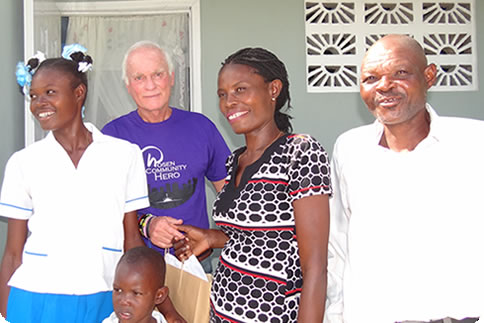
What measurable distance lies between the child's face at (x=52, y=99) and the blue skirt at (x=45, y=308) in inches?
27.1

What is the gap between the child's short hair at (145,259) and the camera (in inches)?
77.3

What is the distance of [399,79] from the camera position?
66.4 inches

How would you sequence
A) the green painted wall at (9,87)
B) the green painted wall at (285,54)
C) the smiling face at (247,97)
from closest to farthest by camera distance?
1. the smiling face at (247,97)
2. the green painted wall at (9,87)
3. the green painted wall at (285,54)

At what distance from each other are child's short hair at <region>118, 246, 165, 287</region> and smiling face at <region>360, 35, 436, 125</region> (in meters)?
1.10

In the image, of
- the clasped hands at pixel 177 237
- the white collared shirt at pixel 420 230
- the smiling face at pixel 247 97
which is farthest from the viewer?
the clasped hands at pixel 177 237

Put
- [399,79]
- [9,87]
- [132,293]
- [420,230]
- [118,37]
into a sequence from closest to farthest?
[420,230], [399,79], [132,293], [9,87], [118,37]

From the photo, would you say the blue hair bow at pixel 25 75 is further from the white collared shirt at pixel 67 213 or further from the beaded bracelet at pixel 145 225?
the beaded bracelet at pixel 145 225

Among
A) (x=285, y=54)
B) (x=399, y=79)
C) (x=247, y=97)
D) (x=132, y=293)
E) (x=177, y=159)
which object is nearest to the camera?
(x=399, y=79)

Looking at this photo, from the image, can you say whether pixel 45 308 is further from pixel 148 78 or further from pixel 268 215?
pixel 148 78

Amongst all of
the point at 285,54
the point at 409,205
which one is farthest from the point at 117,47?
the point at 409,205

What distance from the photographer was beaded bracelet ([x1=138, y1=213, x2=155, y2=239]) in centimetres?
224

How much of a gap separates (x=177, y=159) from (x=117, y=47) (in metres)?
2.45

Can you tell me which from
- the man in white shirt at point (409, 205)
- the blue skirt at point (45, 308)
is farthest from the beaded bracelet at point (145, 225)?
the man in white shirt at point (409, 205)

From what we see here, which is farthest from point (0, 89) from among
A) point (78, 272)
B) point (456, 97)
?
point (456, 97)
